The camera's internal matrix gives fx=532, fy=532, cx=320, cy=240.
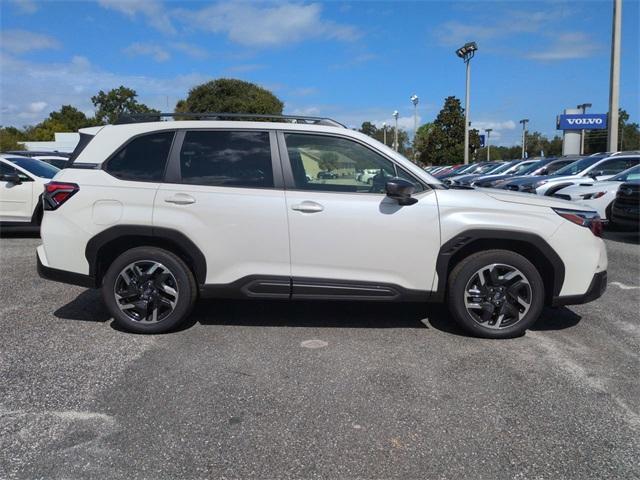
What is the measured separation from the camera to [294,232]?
4.44 meters

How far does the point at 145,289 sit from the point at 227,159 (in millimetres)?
1331

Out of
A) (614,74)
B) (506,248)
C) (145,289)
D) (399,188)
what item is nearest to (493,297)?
(506,248)

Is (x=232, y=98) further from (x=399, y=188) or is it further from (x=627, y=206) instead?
(x=399, y=188)

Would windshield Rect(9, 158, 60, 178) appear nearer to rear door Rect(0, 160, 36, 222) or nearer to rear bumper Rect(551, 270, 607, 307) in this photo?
rear door Rect(0, 160, 36, 222)

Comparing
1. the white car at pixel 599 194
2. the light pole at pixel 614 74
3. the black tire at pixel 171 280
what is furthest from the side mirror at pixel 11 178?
the light pole at pixel 614 74

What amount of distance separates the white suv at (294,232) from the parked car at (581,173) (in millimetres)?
8227

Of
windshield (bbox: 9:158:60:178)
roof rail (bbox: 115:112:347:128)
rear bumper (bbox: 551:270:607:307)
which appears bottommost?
rear bumper (bbox: 551:270:607:307)

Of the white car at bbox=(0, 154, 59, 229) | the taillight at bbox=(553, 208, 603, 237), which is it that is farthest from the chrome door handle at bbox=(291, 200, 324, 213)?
the white car at bbox=(0, 154, 59, 229)

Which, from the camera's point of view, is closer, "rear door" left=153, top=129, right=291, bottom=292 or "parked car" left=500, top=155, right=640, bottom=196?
"rear door" left=153, top=129, right=291, bottom=292

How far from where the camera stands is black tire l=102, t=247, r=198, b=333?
179 inches

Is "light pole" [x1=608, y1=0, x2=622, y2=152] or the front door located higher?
"light pole" [x1=608, y1=0, x2=622, y2=152]

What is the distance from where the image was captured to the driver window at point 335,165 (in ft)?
14.9

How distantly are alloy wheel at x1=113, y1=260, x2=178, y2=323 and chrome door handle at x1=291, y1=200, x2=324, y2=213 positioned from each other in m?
1.23

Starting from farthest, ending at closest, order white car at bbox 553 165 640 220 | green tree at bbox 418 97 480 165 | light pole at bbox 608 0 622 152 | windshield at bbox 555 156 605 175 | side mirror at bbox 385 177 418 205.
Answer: green tree at bbox 418 97 480 165, light pole at bbox 608 0 622 152, windshield at bbox 555 156 605 175, white car at bbox 553 165 640 220, side mirror at bbox 385 177 418 205
